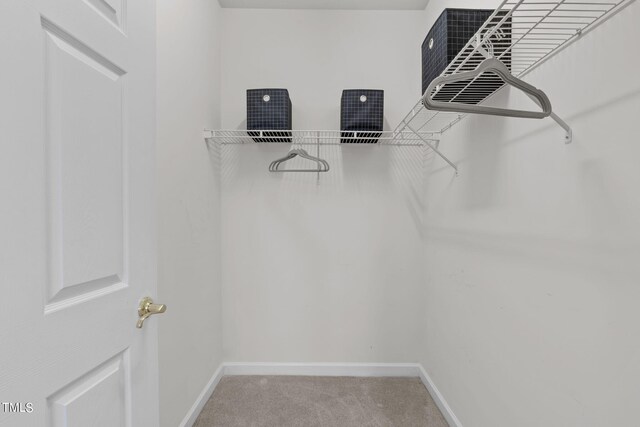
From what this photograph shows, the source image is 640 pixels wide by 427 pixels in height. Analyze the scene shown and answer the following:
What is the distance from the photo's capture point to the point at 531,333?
1.08m

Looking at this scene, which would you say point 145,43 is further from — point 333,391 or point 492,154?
point 333,391

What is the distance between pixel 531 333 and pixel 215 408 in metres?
1.75

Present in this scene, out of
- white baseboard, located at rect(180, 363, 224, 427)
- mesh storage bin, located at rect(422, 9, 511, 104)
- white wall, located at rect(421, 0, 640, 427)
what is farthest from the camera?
white baseboard, located at rect(180, 363, 224, 427)

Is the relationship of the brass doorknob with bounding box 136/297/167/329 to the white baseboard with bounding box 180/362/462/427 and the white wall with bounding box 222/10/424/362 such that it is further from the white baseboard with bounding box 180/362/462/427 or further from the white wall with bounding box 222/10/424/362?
the white baseboard with bounding box 180/362/462/427

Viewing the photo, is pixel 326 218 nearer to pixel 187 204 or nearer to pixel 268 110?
pixel 268 110

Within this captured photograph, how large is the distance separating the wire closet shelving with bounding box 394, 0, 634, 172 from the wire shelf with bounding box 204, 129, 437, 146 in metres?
0.41

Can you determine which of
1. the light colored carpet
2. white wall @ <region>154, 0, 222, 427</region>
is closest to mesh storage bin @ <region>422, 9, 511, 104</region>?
white wall @ <region>154, 0, 222, 427</region>

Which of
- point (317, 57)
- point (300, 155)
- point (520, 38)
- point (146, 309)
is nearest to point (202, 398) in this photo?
point (146, 309)

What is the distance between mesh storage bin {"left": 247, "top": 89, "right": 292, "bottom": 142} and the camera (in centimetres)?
193

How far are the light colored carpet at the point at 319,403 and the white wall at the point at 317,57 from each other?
180cm

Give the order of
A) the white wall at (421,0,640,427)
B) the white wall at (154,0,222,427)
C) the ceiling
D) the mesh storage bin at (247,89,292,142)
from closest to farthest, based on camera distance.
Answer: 1. the white wall at (421,0,640,427)
2. the white wall at (154,0,222,427)
3. the mesh storage bin at (247,89,292,142)
4. the ceiling

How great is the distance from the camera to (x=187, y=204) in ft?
5.43

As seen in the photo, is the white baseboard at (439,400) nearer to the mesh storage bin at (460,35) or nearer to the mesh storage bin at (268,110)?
the mesh storage bin at (460,35)

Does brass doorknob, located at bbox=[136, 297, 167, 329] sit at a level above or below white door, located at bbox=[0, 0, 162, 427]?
below
